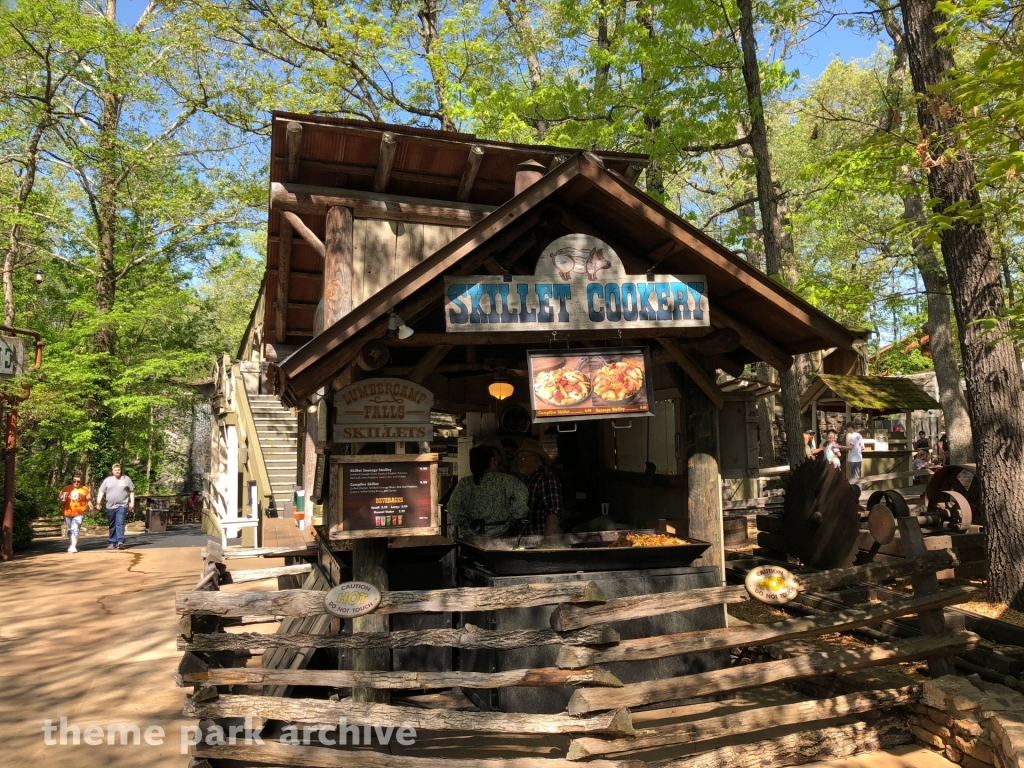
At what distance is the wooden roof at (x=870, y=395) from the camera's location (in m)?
22.3

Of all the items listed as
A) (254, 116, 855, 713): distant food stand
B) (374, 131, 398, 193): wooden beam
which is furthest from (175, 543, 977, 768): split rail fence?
(374, 131, 398, 193): wooden beam

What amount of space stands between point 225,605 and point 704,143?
46.8ft

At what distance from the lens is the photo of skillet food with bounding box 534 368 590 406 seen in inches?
247

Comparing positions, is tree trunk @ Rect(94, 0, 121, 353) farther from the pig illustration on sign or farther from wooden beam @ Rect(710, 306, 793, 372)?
wooden beam @ Rect(710, 306, 793, 372)

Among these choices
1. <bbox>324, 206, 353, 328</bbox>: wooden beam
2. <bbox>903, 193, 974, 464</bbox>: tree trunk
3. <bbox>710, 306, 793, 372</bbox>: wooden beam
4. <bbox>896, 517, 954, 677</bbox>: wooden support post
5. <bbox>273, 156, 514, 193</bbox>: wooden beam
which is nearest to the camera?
<bbox>896, 517, 954, 677</bbox>: wooden support post

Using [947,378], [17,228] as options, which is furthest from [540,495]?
[17,228]

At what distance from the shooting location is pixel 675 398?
8.14 meters

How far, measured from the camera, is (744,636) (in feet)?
18.3

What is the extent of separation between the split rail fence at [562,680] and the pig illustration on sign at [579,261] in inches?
105

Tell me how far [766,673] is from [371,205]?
21.6ft

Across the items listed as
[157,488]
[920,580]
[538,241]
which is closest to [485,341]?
[538,241]

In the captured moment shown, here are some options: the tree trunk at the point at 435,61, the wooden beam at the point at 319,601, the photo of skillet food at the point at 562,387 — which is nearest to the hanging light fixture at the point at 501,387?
the photo of skillet food at the point at 562,387

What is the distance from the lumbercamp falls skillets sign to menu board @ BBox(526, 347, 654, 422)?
27 centimetres

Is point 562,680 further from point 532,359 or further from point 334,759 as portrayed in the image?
point 532,359
